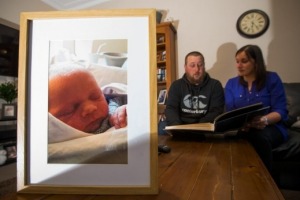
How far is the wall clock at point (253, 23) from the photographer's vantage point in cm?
272

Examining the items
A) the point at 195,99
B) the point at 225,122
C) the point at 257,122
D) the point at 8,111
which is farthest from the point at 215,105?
the point at 8,111

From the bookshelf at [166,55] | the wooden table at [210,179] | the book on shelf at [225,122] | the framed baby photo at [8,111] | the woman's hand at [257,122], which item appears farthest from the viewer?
the bookshelf at [166,55]

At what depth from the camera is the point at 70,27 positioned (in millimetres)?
410

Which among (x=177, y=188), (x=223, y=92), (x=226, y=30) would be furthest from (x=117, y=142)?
(x=226, y=30)

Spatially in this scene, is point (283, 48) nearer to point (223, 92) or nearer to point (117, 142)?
point (223, 92)

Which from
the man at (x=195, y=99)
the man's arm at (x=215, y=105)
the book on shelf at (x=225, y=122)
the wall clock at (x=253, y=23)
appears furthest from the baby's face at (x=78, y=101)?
the wall clock at (x=253, y=23)

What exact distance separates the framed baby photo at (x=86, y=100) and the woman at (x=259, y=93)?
973mm

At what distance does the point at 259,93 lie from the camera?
147cm

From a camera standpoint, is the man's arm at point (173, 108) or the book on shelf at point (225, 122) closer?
the book on shelf at point (225, 122)

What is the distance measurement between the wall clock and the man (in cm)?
134

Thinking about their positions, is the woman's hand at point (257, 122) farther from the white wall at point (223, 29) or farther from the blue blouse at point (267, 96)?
the white wall at point (223, 29)

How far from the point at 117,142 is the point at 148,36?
183mm

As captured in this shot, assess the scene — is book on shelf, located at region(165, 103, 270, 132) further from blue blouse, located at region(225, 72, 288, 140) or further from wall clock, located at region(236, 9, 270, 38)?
wall clock, located at region(236, 9, 270, 38)

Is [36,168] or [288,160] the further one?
[288,160]
